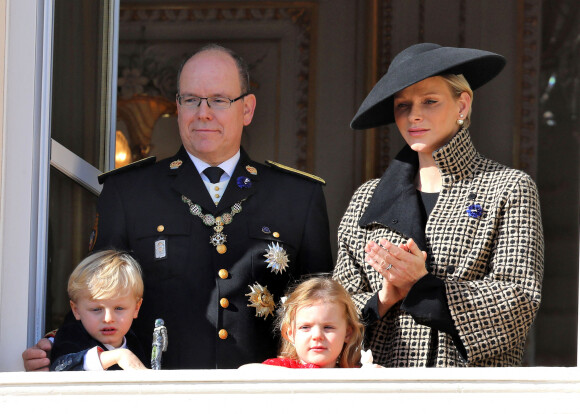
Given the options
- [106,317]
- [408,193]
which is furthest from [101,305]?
[408,193]

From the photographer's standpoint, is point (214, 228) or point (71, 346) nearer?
point (71, 346)

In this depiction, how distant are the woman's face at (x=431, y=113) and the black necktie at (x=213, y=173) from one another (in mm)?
643

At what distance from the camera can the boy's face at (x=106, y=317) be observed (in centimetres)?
382

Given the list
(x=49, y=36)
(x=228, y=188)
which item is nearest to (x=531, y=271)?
(x=228, y=188)

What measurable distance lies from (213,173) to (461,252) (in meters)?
0.91

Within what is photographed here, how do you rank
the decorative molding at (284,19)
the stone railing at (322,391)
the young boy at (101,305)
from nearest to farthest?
the stone railing at (322,391) → the young boy at (101,305) → the decorative molding at (284,19)

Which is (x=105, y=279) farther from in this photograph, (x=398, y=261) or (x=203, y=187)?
(x=398, y=261)

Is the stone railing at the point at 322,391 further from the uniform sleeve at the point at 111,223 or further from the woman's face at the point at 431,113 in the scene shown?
the woman's face at the point at 431,113

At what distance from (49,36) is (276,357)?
122 cm

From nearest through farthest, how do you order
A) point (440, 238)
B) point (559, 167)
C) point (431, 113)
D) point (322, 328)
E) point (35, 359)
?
point (35, 359), point (322, 328), point (440, 238), point (431, 113), point (559, 167)

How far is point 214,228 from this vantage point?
4145 millimetres

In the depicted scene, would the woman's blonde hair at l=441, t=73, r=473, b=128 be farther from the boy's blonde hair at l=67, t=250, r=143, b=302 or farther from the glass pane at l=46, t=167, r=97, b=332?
the glass pane at l=46, t=167, r=97, b=332

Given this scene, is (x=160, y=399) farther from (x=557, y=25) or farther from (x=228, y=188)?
(x=557, y=25)

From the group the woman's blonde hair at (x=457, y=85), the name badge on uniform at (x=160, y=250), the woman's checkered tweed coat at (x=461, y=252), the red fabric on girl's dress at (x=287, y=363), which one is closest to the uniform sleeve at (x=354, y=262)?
the woman's checkered tweed coat at (x=461, y=252)
